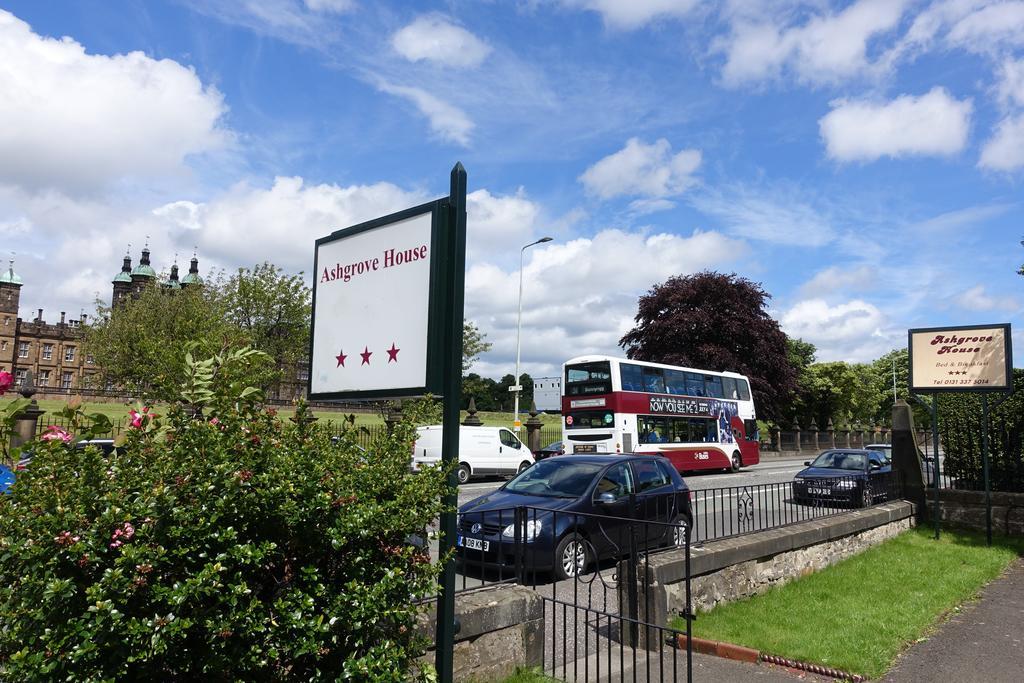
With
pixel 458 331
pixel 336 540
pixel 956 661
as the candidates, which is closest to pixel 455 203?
pixel 458 331

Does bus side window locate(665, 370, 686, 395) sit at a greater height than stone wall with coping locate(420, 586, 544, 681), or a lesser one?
greater

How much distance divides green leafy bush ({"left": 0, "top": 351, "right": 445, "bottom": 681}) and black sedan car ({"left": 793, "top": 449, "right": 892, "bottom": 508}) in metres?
9.63

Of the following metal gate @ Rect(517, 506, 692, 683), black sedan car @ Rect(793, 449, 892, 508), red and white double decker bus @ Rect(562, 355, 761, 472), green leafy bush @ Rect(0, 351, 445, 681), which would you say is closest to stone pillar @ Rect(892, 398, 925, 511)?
black sedan car @ Rect(793, 449, 892, 508)

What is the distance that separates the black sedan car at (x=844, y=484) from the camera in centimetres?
1170

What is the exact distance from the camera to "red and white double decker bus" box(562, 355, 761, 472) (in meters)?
25.3

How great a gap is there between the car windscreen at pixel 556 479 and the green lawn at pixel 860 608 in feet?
8.44

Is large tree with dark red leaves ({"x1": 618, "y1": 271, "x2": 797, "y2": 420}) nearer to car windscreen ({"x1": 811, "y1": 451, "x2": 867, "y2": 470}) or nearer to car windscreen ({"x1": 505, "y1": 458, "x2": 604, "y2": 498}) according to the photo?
car windscreen ({"x1": 811, "y1": 451, "x2": 867, "y2": 470})

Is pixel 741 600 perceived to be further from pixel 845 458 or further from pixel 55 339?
pixel 55 339

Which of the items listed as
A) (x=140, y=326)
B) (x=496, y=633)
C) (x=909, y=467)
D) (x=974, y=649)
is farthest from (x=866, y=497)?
(x=140, y=326)

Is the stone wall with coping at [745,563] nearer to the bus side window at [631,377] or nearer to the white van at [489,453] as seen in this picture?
the bus side window at [631,377]

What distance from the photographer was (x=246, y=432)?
9.94 ft

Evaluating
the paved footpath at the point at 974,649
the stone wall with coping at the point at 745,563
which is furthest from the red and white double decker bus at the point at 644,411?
the paved footpath at the point at 974,649

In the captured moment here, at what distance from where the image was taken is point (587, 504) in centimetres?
987

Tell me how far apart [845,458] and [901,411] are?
15.9 ft
